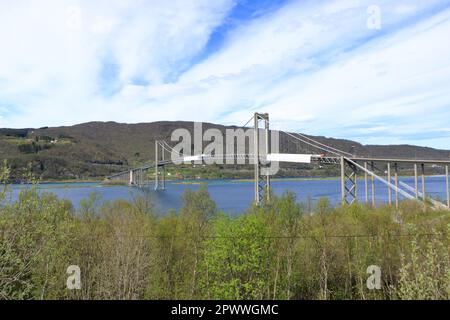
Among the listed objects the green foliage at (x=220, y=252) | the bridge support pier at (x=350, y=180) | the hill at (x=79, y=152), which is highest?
the hill at (x=79, y=152)

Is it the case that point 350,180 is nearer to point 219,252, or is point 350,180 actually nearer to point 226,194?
point 219,252

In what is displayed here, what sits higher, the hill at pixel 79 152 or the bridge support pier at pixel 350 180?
the hill at pixel 79 152

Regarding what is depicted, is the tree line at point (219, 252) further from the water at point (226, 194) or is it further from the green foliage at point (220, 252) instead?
the water at point (226, 194)

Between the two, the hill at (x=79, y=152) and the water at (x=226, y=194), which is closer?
the water at (x=226, y=194)

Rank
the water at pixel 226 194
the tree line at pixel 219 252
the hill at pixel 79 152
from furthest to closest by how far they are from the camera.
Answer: the hill at pixel 79 152 → the water at pixel 226 194 → the tree line at pixel 219 252

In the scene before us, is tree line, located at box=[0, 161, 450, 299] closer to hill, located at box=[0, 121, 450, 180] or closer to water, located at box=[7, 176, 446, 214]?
water, located at box=[7, 176, 446, 214]

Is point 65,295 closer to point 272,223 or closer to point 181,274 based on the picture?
point 181,274

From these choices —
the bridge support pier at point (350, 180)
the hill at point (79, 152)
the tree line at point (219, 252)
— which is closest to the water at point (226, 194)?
the bridge support pier at point (350, 180)

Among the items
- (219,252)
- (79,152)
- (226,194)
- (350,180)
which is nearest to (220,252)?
(219,252)

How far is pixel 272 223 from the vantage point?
15.1m

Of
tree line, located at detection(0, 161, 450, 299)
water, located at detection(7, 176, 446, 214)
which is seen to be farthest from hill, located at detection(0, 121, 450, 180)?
tree line, located at detection(0, 161, 450, 299)

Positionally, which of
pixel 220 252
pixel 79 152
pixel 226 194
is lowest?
pixel 226 194
